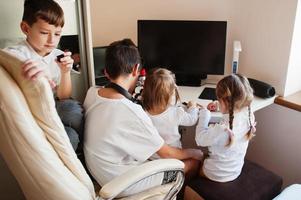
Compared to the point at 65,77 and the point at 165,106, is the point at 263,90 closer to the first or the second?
the point at 165,106

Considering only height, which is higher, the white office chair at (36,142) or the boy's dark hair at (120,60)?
the boy's dark hair at (120,60)

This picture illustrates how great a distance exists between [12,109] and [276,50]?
164cm

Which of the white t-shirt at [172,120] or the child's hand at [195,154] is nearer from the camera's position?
the white t-shirt at [172,120]

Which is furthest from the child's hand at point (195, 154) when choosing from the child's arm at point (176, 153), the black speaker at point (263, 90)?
the black speaker at point (263, 90)

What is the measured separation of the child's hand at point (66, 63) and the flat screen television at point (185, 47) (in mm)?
829

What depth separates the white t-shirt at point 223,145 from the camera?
1426 millimetres

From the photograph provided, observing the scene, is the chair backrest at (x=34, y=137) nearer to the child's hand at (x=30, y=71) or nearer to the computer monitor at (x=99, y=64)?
the child's hand at (x=30, y=71)

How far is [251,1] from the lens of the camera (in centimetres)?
193

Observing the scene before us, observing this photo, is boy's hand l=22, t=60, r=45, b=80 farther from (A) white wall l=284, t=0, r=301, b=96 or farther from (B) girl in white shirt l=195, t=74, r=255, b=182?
(A) white wall l=284, t=0, r=301, b=96

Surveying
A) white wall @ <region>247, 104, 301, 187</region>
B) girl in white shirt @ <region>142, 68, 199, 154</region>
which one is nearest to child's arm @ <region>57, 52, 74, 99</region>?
girl in white shirt @ <region>142, 68, 199, 154</region>

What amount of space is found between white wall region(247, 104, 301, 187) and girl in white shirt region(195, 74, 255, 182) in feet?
1.95

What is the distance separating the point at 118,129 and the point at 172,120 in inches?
15.4

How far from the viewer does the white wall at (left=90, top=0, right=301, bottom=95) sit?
1.84 metres

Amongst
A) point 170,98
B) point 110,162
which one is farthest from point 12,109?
point 170,98
